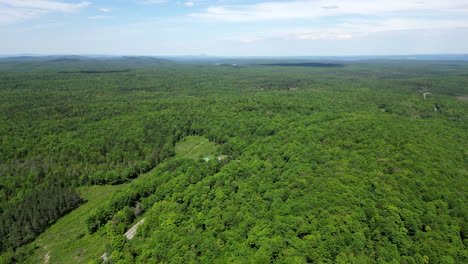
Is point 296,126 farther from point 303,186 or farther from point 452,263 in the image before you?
point 452,263

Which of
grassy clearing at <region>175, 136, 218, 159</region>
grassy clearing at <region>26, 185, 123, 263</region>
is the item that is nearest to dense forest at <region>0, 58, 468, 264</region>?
grassy clearing at <region>26, 185, 123, 263</region>

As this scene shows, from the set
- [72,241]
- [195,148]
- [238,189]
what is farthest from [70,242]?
[195,148]

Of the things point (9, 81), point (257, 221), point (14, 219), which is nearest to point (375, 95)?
point (257, 221)

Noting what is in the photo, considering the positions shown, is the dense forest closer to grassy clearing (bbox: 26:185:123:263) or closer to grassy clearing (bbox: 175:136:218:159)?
grassy clearing (bbox: 26:185:123:263)

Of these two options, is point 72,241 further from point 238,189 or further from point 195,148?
point 195,148

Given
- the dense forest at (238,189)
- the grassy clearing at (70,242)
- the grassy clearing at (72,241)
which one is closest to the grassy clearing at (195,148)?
the dense forest at (238,189)

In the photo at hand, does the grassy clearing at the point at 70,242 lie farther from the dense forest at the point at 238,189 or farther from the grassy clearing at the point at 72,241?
the dense forest at the point at 238,189
